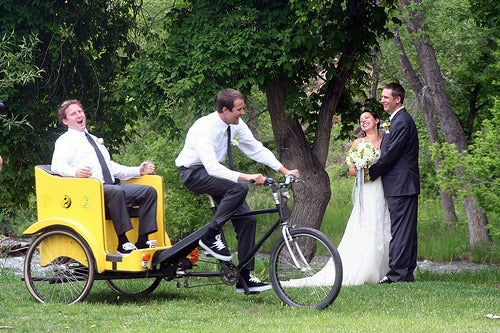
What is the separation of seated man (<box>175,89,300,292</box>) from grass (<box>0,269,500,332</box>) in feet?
1.68

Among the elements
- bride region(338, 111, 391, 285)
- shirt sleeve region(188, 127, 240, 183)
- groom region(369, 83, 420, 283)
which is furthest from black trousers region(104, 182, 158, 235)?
groom region(369, 83, 420, 283)

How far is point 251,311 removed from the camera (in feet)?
27.2

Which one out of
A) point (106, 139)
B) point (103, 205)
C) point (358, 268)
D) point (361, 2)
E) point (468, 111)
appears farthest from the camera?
point (468, 111)

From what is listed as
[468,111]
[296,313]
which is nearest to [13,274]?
[296,313]

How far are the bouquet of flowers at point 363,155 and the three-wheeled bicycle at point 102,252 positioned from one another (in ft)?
6.66

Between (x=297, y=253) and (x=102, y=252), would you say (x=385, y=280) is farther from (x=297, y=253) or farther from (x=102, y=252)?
(x=102, y=252)

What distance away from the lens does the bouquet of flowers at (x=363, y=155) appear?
10.9 meters

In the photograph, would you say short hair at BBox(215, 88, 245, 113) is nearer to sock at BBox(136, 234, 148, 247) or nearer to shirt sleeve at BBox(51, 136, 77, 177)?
sock at BBox(136, 234, 148, 247)

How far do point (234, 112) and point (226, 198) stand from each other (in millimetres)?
751

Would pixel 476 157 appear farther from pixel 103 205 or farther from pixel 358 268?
pixel 103 205

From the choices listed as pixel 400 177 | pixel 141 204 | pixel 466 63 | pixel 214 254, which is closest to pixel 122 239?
pixel 141 204

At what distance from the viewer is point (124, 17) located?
16.5m

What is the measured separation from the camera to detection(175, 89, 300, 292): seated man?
8.55m

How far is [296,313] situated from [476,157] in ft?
18.4
